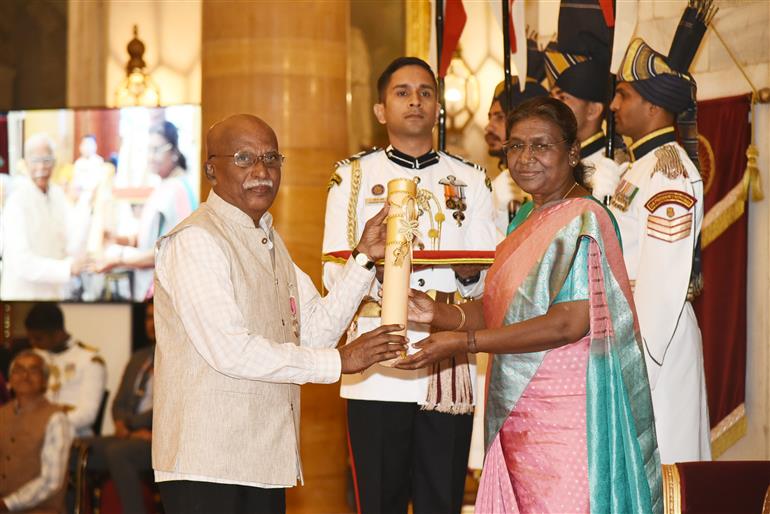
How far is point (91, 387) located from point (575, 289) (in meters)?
5.35

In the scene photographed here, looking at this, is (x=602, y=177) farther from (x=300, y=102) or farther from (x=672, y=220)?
(x=300, y=102)

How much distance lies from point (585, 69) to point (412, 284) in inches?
80.3

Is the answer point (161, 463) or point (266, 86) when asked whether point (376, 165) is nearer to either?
point (161, 463)

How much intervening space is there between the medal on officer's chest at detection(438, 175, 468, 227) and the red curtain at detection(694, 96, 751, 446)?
9.18ft

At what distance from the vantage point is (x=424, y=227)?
4.60 metres

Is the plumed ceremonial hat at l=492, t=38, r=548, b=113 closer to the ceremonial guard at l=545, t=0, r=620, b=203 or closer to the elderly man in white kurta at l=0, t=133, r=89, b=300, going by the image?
the ceremonial guard at l=545, t=0, r=620, b=203

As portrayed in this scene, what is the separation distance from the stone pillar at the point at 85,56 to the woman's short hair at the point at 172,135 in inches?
56.4

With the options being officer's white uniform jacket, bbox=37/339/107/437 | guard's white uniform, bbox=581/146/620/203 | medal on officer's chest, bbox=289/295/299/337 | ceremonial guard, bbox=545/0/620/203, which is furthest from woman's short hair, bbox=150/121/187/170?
medal on officer's chest, bbox=289/295/299/337

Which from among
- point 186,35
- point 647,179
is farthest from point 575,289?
point 186,35

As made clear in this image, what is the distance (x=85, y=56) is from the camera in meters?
10.8

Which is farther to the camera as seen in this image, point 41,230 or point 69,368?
point 41,230

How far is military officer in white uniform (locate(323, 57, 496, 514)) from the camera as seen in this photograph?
4500 millimetres

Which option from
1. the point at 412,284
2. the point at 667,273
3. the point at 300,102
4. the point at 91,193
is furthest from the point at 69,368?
the point at 667,273

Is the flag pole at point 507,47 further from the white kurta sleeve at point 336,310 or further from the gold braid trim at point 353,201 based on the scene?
the white kurta sleeve at point 336,310
